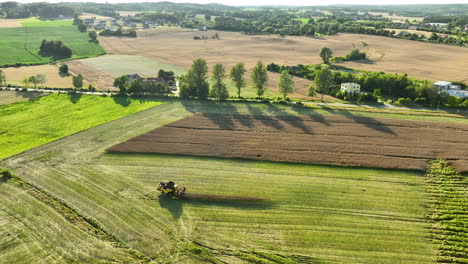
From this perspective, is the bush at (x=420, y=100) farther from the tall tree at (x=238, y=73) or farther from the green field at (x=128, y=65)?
the green field at (x=128, y=65)

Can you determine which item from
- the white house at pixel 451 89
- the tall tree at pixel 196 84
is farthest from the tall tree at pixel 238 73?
the white house at pixel 451 89

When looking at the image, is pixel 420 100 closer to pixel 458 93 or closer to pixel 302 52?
pixel 458 93

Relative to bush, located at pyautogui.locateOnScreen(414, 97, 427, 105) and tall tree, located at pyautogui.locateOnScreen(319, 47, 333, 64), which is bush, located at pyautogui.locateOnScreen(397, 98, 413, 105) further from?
tall tree, located at pyautogui.locateOnScreen(319, 47, 333, 64)

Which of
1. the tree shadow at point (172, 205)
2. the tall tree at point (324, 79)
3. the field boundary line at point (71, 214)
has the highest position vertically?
the tall tree at point (324, 79)

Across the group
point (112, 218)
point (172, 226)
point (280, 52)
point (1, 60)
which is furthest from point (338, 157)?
point (1, 60)

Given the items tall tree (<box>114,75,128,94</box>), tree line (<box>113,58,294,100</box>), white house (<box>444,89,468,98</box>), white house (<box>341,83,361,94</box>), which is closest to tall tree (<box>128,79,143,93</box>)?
tree line (<box>113,58,294,100</box>)

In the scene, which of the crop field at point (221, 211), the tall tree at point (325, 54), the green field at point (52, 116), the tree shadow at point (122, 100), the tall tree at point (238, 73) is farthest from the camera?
the tall tree at point (325, 54)

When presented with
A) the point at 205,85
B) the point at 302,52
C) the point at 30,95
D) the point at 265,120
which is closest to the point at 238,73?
the point at 205,85
